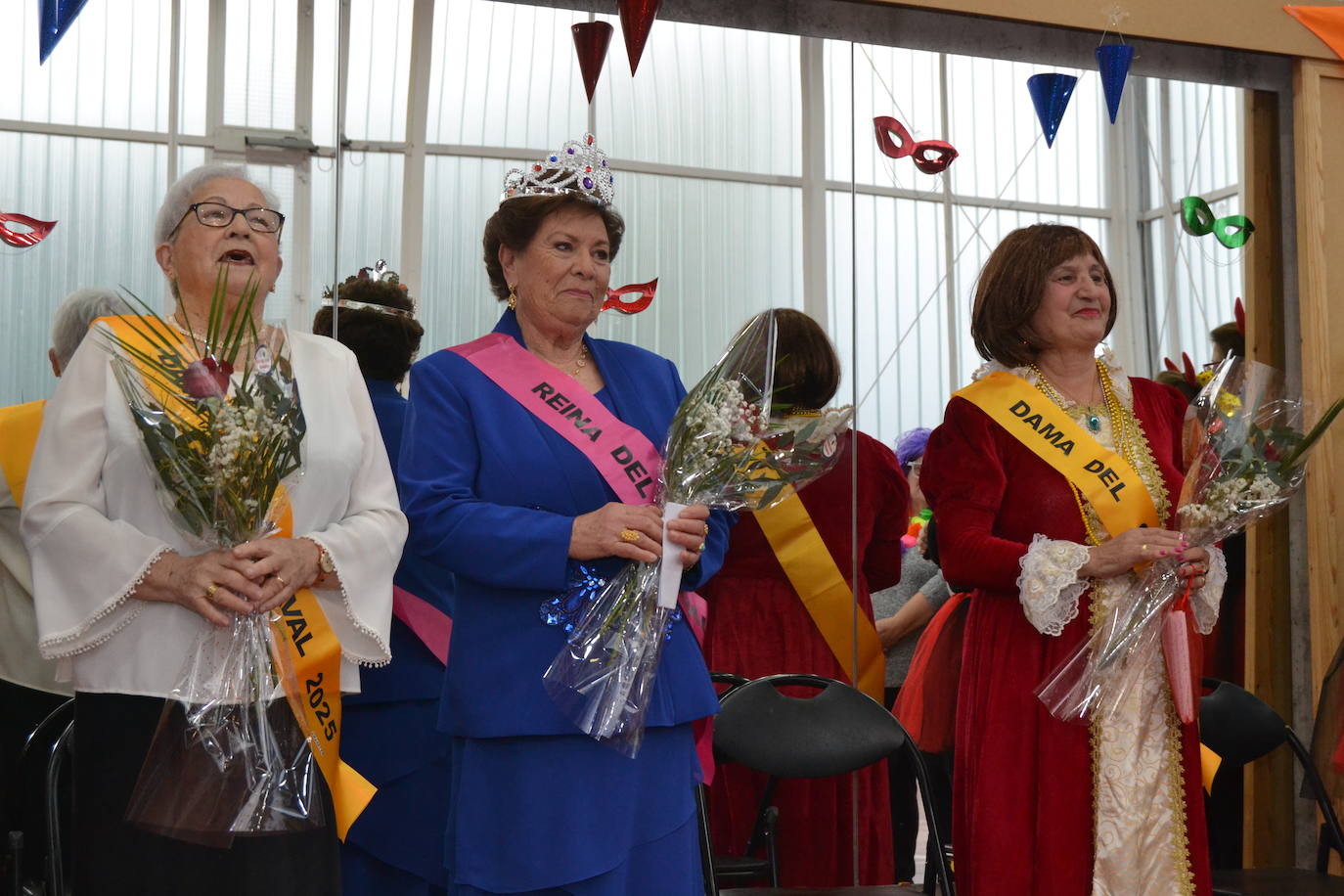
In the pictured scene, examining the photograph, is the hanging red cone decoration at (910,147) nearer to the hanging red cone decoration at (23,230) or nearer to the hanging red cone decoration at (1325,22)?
the hanging red cone decoration at (1325,22)

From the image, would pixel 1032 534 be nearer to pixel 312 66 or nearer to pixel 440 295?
pixel 440 295

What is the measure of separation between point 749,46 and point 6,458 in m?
1.70

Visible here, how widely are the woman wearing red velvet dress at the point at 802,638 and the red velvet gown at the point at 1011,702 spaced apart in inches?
15.5

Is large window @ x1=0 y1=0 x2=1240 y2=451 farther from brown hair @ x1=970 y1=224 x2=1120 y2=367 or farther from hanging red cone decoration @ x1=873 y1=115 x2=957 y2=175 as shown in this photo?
brown hair @ x1=970 y1=224 x2=1120 y2=367

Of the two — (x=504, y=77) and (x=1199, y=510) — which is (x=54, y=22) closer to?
(x=504, y=77)

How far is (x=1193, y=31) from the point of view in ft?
11.0


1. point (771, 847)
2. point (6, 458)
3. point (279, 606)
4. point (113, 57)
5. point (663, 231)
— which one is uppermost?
point (113, 57)

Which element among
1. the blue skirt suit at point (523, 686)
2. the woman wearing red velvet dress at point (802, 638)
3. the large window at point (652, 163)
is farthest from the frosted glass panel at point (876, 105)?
the blue skirt suit at point (523, 686)

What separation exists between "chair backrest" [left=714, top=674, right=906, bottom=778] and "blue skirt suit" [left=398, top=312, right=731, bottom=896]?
1.31 ft

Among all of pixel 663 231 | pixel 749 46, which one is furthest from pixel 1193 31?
pixel 663 231

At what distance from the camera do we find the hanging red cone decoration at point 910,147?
10.9 ft

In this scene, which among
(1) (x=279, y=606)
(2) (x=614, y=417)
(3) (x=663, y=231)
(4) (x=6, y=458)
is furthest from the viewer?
(3) (x=663, y=231)

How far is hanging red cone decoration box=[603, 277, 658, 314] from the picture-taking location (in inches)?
118

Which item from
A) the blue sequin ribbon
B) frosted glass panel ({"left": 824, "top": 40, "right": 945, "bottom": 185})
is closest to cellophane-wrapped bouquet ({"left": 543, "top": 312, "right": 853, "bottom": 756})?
the blue sequin ribbon
